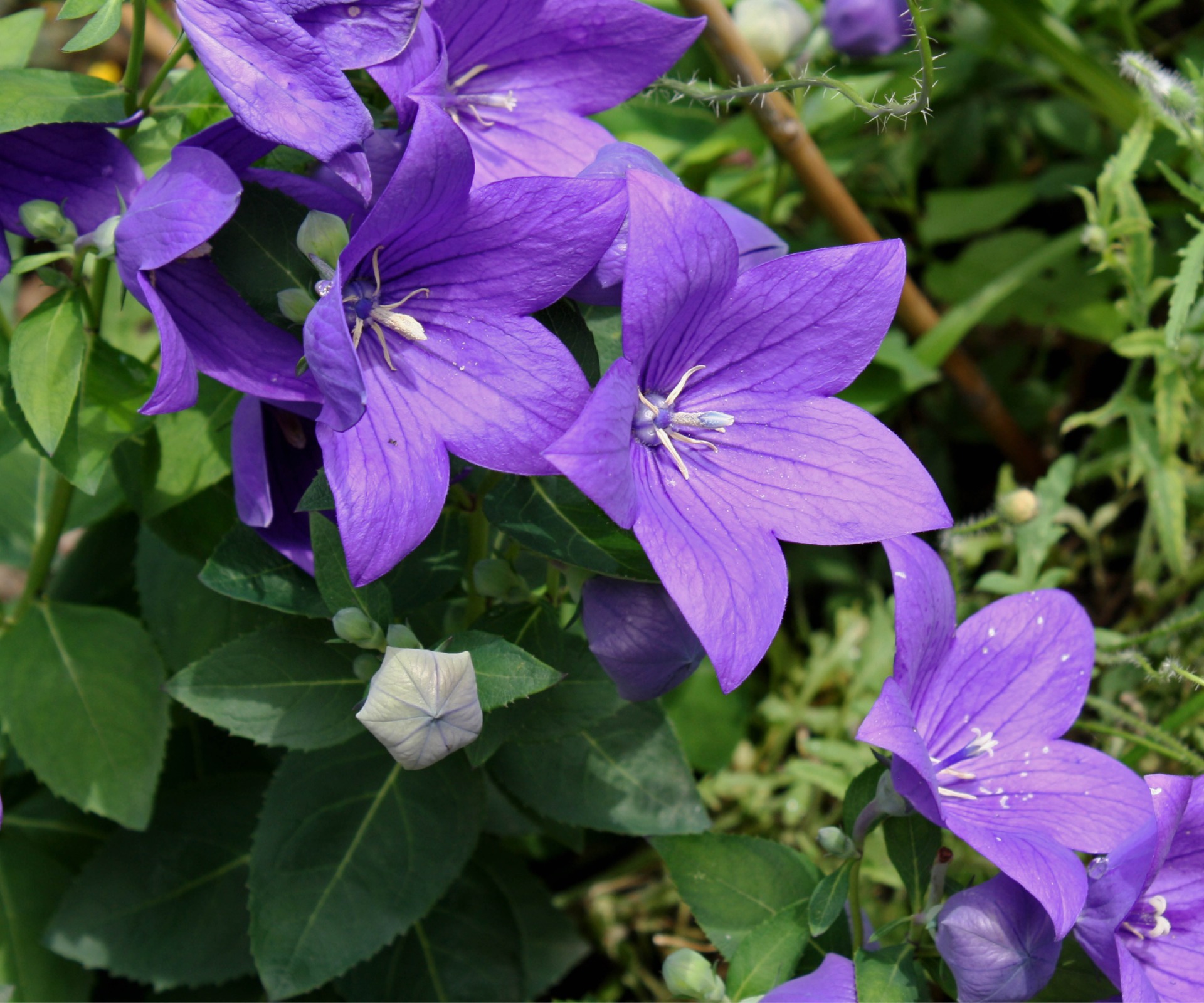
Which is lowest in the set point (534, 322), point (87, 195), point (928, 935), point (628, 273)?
point (928, 935)

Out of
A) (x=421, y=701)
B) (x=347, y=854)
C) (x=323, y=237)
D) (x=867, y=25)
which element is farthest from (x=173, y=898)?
(x=867, y=25)

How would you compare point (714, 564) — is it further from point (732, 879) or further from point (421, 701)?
point (732, 879)

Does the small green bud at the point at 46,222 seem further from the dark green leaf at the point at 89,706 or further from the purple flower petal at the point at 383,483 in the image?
the dark green leaf at the point at 89,706

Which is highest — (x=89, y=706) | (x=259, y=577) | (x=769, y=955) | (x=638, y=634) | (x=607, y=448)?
(x=607, y=448)

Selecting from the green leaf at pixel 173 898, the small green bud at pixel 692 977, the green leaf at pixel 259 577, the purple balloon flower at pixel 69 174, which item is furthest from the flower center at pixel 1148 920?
the purple balloon flower at pixel 69 174

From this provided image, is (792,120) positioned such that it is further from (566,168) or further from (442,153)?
(442,153)

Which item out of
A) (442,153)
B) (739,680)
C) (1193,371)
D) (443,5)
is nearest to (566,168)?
(443,5)

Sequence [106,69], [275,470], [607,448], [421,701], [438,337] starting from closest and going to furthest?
[607,448], [421,701], [438,337], [275,470], [106,69]
